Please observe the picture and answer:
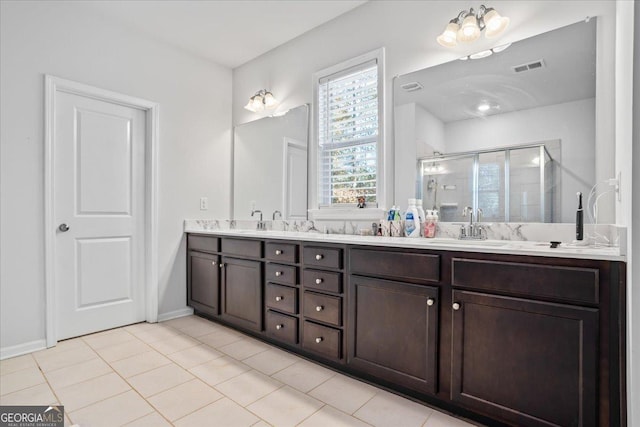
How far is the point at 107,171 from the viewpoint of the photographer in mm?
2863

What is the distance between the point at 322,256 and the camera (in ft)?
7.04

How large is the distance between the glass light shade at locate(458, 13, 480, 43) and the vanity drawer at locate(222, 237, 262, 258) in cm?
196

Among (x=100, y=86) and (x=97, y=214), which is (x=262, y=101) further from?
(x=97, y=214)

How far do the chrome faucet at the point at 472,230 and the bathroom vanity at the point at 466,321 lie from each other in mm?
256

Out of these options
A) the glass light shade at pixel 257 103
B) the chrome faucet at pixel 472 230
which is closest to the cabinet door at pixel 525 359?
the chrome faucet at pixel 472 230

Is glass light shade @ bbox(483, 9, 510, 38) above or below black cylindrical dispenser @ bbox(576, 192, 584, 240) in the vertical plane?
above

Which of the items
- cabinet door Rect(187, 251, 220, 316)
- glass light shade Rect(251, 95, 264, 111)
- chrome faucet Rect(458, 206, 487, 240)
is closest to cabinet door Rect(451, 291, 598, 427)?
chrome faucet Rect(458, 206, 487, 240)

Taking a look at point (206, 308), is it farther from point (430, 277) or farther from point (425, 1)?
point (425, 1)

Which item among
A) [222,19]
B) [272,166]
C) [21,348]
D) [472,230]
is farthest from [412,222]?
[21,348]

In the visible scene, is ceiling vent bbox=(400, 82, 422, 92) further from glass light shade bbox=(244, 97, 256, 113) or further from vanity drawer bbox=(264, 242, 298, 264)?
glass light shade bbox=(244, 97, 256, 113)

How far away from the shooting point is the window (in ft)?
8.48

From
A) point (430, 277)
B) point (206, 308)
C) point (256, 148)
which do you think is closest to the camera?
point (430, 277)

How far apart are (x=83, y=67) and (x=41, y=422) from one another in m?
2.50

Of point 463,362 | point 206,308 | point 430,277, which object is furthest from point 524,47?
point 206,308
